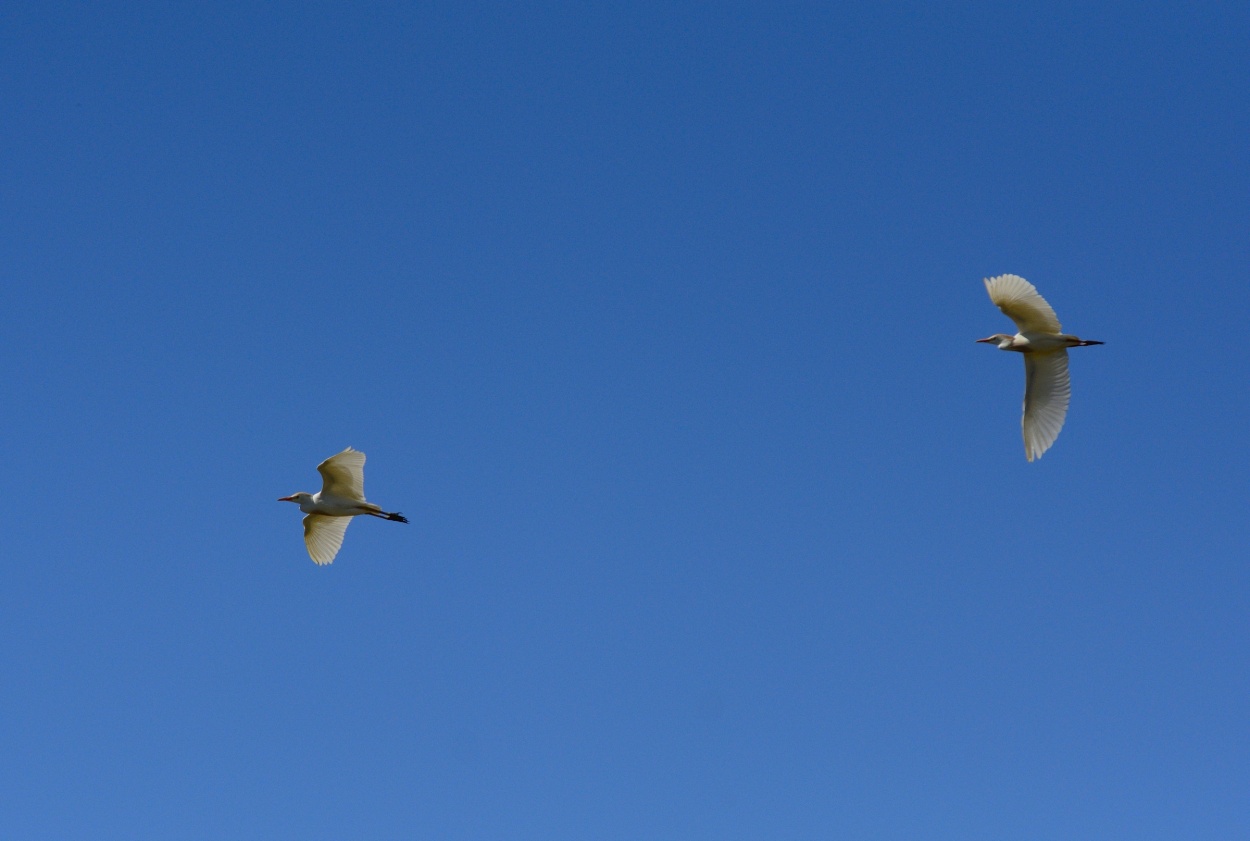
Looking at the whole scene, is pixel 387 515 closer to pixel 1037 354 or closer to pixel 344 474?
pixel 344 474

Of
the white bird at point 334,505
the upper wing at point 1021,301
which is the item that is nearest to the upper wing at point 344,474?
the white bird at point 334,505

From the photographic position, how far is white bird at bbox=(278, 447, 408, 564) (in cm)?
3462

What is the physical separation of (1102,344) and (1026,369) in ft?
6.58

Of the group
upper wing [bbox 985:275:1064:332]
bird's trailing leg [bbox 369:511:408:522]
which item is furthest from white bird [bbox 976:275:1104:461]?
bird's trailing leg [bbox 369:511:408:522]

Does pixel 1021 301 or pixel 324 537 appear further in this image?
pixel 324 537

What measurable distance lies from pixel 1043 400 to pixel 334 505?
61.8 ft

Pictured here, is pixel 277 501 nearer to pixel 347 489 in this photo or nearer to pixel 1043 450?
pixel 347 489

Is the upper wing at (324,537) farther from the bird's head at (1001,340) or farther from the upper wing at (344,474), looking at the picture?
the bird's head at (1001,340)

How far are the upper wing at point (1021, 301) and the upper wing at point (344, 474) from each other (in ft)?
54.0

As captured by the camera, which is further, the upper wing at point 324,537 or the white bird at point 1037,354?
the upper wing at point 324,537

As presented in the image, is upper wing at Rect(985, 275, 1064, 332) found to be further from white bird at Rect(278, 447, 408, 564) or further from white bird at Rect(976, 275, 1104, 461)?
white bird at Rect(278, 447, 408, 564)

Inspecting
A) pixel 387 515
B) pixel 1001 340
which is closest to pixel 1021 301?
pixel 1001 340

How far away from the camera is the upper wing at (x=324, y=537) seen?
3684cm

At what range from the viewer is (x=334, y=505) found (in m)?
35.7
